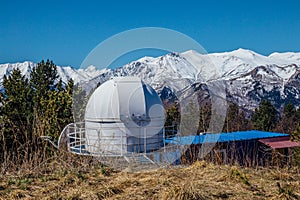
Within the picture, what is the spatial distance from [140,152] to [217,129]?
291 centimetres

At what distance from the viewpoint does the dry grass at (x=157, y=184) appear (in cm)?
400

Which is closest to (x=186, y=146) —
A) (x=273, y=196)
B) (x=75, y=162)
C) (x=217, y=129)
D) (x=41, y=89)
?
(x=217, y=129)

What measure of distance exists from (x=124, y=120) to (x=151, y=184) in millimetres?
5203

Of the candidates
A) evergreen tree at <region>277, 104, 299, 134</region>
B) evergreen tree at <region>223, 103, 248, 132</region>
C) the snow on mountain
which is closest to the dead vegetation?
evergreen tree at <region>223, 103, 248, 132</region>

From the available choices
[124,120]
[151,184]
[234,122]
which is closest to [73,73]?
[234,122]

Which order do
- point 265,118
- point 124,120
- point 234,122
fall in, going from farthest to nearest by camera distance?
point 265,118, point 234,122, point 124,120

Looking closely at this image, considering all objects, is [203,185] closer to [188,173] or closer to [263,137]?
[188,173]

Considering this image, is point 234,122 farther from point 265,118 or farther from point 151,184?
point 265,118

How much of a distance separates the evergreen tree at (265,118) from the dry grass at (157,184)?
2792 centimetres

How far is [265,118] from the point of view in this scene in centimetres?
3269

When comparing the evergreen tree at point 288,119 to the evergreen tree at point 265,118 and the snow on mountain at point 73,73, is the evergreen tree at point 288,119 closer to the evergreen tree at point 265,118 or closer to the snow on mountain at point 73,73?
the evergreen tree at point 265,118

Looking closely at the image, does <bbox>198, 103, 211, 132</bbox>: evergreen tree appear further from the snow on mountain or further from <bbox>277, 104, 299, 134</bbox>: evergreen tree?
<bbox>277, 104, 299, 134</bbox>: evergreen tree

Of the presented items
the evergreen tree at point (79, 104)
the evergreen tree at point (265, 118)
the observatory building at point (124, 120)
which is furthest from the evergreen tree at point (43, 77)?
the evergreen tree at point (265, 118)

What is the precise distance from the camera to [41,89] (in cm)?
2517
